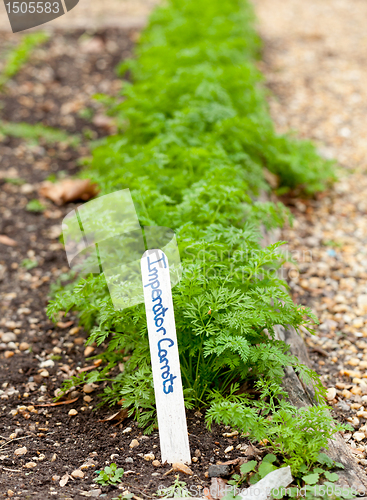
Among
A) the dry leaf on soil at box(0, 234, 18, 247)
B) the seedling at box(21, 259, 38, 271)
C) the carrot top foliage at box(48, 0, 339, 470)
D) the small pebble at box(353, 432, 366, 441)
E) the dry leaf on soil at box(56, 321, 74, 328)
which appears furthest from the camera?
the dry leaf on soil at box(0, 234, 18, 247)

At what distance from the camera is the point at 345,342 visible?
115 inches

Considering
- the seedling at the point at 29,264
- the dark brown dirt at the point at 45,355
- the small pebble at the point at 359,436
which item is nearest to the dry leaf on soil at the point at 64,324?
the dark brown dirt at the point at 45,355

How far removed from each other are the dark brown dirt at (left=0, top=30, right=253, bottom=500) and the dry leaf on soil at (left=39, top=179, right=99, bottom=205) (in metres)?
0.08

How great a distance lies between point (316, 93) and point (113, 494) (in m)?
5.29

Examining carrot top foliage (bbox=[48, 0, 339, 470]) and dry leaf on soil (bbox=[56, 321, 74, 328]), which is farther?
dry leaf on soil (bbox=[56, 321, 74, 328])

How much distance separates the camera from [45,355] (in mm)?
2809

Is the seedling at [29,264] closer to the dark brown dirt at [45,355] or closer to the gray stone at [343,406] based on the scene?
the dark brown dirt at [45,355]

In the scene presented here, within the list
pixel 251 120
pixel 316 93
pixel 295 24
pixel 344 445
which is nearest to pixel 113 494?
pixel 344 445

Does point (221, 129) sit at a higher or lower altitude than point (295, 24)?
higher

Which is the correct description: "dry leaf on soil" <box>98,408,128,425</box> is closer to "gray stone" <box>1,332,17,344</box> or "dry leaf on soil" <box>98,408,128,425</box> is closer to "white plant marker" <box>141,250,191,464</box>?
"white plant marker" <box>141,250,191,464</box>

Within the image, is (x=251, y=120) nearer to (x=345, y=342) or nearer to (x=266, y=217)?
(x=266, y=217)

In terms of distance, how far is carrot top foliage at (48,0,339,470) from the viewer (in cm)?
204

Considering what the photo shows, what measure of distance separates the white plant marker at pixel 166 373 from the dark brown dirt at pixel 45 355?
0.32 ft

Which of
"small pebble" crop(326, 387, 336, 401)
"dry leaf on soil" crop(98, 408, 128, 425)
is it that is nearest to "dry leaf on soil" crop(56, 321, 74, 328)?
"dry leaf on soil" crop(98, 408, 128, 425)
